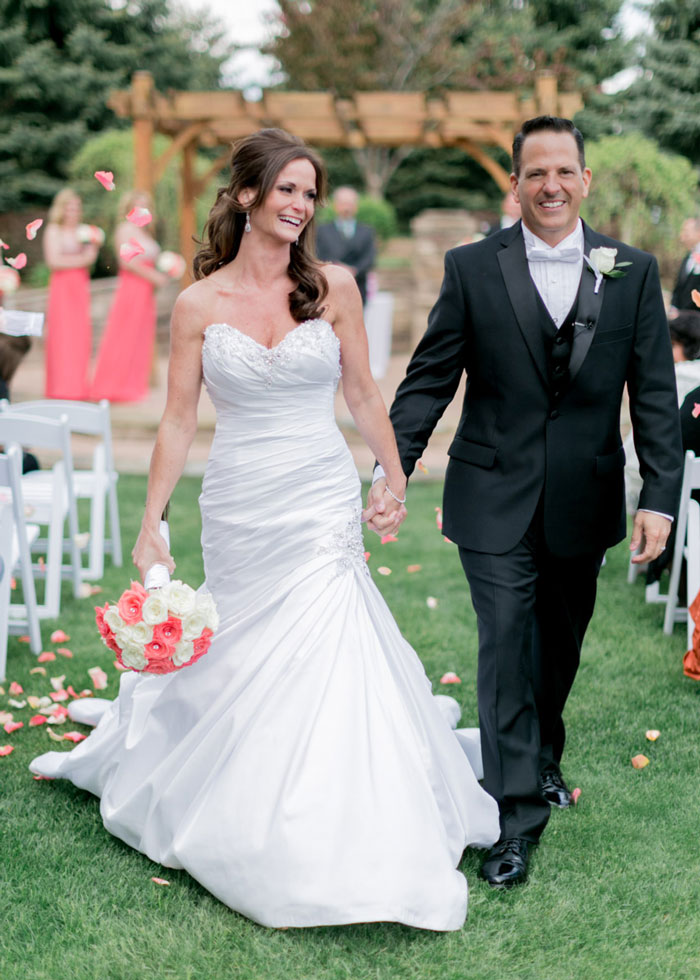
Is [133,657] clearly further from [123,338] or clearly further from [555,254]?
[123,338]

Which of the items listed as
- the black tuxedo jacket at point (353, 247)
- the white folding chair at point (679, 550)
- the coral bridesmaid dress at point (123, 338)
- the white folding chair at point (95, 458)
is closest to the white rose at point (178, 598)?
the white folding chair at point (679, 550)

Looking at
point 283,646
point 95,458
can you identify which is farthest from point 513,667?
point 95,458

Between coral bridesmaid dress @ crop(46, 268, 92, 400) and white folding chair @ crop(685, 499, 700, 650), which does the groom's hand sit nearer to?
white folding chair @ crop(685, 499, 700, 650)

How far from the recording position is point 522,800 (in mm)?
3396

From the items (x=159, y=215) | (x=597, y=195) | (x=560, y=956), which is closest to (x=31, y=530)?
(x=560, y=956)

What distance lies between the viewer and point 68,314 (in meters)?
12.0

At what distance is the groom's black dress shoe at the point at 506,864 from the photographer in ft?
10.9

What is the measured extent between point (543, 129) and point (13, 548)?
321 cm

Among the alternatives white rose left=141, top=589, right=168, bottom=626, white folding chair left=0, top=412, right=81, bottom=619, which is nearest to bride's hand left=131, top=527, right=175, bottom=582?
white rose left=141, top=589, right=168, bottom=626

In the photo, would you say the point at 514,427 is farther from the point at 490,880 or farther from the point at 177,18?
A: the point at 177,18

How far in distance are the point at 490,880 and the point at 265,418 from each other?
1.54m

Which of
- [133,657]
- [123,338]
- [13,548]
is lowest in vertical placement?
[13,548]

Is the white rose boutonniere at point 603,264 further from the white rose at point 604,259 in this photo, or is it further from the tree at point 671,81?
the tree at point 671,81

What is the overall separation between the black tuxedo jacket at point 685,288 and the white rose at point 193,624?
21.1 ft
